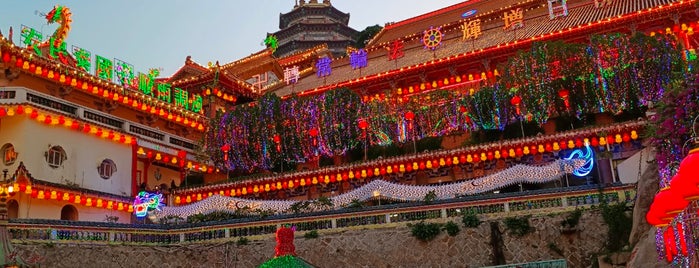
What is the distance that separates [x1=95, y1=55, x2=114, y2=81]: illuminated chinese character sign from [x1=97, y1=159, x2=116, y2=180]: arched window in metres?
3.62

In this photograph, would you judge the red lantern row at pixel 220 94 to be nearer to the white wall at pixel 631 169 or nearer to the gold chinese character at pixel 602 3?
the gold chinese character at pixel 602 3

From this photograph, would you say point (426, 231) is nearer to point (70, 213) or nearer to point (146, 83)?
point (70, 213)

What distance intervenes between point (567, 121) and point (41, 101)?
19.6 m

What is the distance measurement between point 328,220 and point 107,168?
12.6m

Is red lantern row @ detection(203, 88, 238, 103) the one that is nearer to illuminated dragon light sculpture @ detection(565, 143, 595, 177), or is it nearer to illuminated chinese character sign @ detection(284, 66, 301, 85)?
illuminated chinese character sign @ detection(284, 66, 301, 85)

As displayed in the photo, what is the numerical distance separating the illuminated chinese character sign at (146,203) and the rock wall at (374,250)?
6.95m

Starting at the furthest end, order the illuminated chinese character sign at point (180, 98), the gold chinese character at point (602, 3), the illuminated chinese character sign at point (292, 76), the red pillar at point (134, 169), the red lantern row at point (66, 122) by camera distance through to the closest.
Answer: the illuminated chinese character sign at point (292, 76) < the illuminated chinese character sign at point (180, 98) < the gold chinese character at point (602, 3) < the red pillar at point (134, 169) < the red lantern row at point (66, 122)

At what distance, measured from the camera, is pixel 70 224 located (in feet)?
59.0

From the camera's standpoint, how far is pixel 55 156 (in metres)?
24.8

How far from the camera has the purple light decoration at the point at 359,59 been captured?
33.3m

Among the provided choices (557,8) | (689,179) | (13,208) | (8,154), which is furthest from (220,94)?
(689,179)

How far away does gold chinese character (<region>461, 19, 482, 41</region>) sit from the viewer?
3183 centimetres

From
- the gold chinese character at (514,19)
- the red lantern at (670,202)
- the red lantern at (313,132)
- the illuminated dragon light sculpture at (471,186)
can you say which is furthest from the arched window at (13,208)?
the gold chinese character at (514,19)

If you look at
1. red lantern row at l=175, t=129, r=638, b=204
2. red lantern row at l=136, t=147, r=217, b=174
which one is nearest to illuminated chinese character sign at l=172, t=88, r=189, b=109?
red lantern row at l=136, t=147, r=217, b=174
